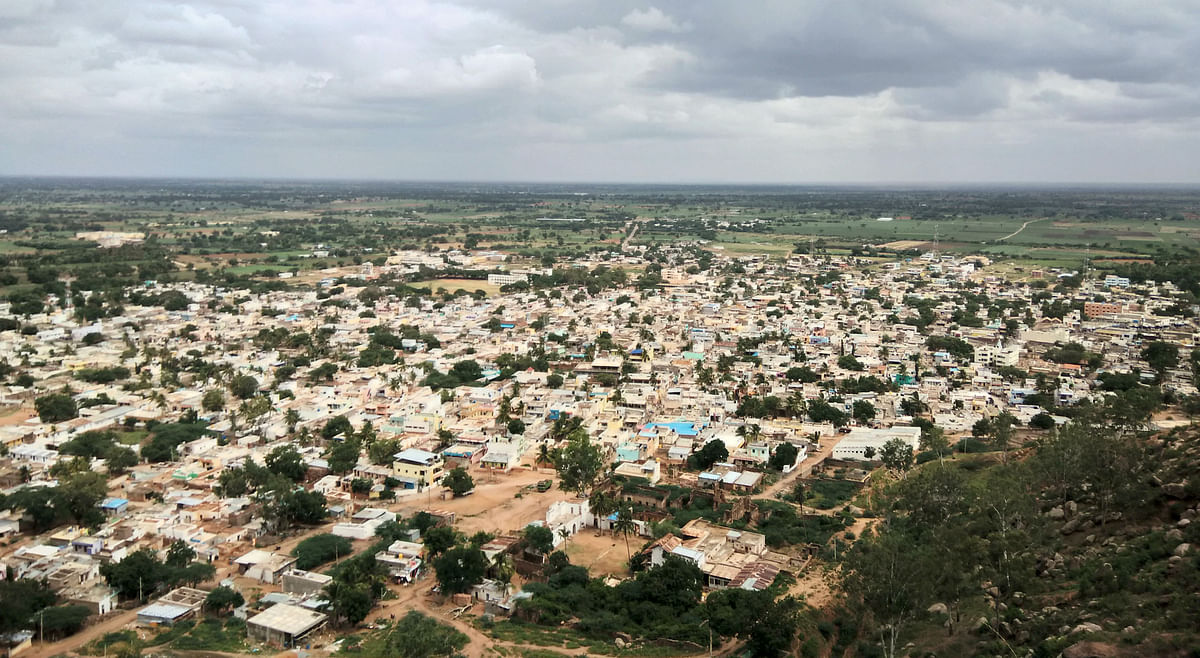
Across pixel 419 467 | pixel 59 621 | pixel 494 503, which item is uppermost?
pixel 419 467

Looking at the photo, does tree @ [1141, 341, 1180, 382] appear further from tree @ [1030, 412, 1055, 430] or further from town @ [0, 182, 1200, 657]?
tree @ [1030, 412, 1055, 430]

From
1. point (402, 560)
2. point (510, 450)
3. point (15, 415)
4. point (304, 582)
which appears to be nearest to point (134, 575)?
point (304, 582)

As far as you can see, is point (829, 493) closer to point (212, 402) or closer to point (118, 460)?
point (118, 460)

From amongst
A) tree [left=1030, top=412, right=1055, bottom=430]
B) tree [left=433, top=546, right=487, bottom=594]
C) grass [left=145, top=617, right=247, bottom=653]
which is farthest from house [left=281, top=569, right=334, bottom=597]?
tree [left=1030, top=412, right=1055, bottom=430]

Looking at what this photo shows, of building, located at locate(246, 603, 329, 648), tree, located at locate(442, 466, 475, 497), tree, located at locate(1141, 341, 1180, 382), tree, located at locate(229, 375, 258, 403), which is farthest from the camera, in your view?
tree, located at locate(1141, 341, 1180, 382)

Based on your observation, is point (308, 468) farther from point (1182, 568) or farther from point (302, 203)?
point (302, 203)

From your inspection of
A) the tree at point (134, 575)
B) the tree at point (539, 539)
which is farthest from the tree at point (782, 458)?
the tree at point (134, 575)
